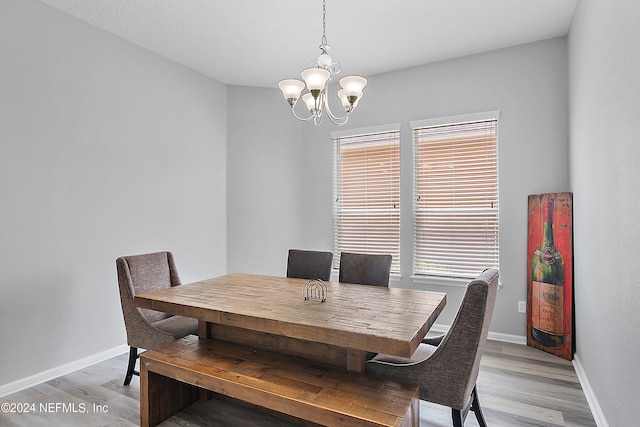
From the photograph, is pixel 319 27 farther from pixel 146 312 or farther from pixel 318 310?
pixel 146 312

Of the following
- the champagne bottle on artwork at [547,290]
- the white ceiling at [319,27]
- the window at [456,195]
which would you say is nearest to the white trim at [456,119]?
the window at [456,195]

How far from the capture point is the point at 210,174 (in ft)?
14.5

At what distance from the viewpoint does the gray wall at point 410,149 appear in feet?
11.2

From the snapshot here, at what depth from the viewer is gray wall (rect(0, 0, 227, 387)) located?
2.67 m

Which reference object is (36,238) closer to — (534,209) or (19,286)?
(19,286)

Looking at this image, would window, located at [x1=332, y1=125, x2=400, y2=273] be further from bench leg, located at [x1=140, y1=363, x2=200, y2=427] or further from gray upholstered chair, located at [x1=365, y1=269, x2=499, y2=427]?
bench leg, located at [x1=140, y1=363, x2=200, y2=427]

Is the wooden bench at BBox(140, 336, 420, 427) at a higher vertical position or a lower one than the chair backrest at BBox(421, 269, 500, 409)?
lower

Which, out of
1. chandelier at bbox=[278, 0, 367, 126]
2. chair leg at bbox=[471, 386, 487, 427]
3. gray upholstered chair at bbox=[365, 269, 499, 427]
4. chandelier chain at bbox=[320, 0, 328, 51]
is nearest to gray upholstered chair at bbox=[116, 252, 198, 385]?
gray upholstered chair at bbox=[365, 269, 499, 427]

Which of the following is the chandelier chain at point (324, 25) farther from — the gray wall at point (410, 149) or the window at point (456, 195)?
the window at point (456, 195)

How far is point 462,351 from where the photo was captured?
167cm

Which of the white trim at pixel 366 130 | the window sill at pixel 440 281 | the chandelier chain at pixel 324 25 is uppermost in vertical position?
the chandelier chain at pixel 324 25

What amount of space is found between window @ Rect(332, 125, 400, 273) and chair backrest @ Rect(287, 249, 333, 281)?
49.0 inches

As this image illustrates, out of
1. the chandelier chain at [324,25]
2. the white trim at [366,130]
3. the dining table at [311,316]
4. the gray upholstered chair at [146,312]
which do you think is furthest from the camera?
the white trim at [366,130]

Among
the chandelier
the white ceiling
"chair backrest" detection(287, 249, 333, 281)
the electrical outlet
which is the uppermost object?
the white ceiling
